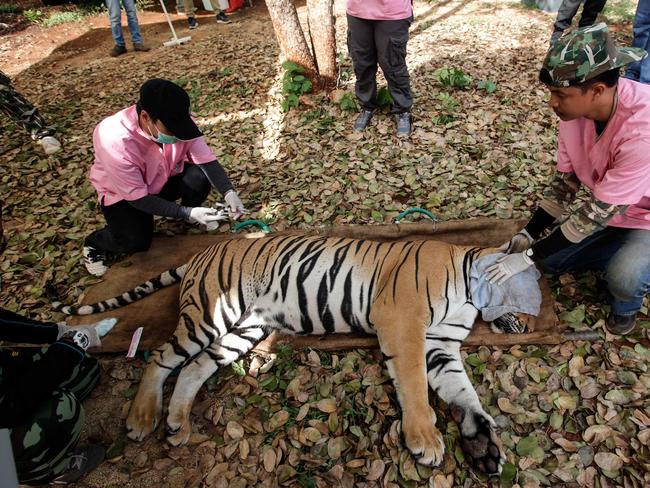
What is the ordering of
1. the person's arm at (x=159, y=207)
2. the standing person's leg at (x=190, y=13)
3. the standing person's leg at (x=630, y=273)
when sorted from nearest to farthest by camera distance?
the standing person's leg at (x=630, y=273), the person's arm at (x=159, y=207), the standing person's leg at (x=190, y=13)

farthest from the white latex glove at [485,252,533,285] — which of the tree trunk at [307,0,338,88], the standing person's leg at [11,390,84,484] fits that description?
the tree trunk at [307,0,338,88]

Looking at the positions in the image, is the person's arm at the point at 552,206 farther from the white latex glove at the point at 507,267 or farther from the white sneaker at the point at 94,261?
the white sneaker at the point at 94,261

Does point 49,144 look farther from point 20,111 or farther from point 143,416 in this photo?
point 143,416

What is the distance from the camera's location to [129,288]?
12.1ft

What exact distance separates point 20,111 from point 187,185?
3098 millimetres

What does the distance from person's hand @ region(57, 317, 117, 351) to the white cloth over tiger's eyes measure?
8.91ft

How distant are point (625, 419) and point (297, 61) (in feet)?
17.7

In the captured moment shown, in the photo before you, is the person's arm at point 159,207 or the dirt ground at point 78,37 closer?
the person's arm at point 159,207

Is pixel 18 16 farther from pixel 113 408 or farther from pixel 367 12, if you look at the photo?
pixel 113 408

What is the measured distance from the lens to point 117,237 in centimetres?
373

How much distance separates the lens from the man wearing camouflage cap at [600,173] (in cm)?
211

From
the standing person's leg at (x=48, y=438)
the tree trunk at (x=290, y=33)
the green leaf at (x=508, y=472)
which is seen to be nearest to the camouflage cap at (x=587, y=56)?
the green leaf at (x=508, y=472)

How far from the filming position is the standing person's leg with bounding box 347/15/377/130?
4.61 metres

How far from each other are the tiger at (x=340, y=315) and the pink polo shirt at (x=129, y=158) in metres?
0.86
